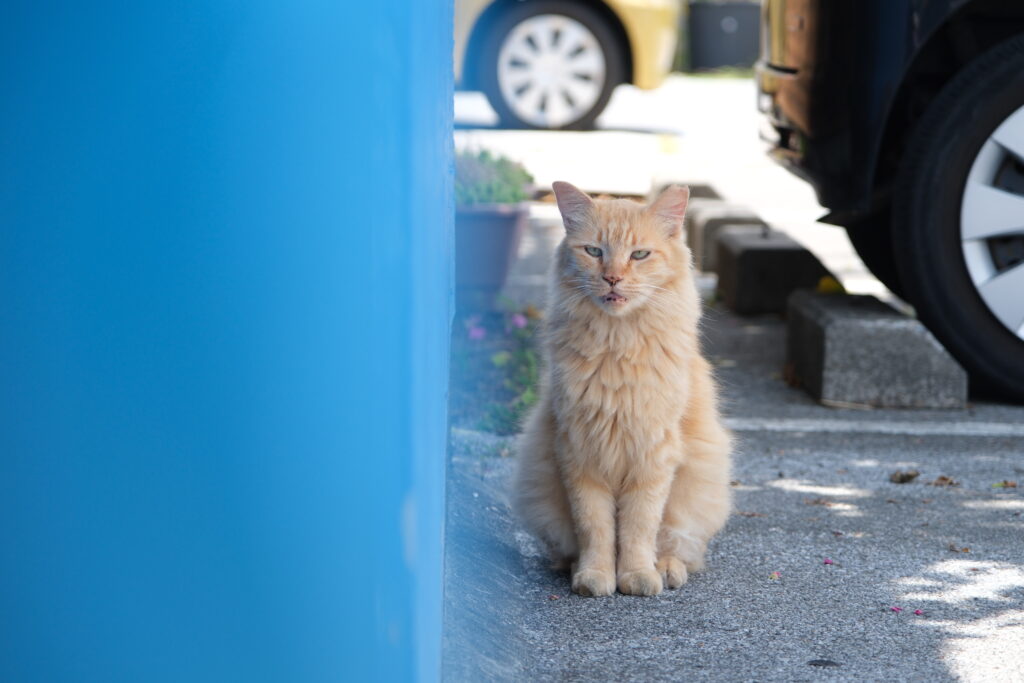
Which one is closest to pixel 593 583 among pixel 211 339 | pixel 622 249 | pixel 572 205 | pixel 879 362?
pixel 622 249

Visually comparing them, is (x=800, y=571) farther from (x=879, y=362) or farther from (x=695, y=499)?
(x=879, y=362)

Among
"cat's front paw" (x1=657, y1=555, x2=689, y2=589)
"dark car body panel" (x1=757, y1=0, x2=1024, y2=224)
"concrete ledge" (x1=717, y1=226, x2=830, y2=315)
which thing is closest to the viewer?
"cat's front paw" (x1=657, y1=555, x2=689, y2=589)

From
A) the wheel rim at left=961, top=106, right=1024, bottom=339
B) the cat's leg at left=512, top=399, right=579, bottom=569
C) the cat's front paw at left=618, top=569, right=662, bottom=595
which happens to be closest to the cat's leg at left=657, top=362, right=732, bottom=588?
the cat's front paw at left=618, top=569, right=662, bottom=595

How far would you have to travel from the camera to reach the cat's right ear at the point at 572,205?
314cm

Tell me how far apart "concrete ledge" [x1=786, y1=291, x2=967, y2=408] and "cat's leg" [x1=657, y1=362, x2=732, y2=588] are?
1585 millimetres

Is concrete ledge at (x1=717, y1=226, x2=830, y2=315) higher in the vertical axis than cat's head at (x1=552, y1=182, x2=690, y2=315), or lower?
lower

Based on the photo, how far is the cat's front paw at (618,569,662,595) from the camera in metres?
3.08

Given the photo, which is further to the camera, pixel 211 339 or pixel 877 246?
pixel 877 246

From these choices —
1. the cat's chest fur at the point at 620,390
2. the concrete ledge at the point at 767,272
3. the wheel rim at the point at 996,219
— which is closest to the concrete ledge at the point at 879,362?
the wheel rim at the point at 996,219

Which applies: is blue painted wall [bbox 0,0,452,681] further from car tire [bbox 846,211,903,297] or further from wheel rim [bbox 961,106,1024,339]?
car tire [bbox 846,211,903,297]

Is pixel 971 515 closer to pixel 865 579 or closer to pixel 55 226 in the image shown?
pixel 865 579

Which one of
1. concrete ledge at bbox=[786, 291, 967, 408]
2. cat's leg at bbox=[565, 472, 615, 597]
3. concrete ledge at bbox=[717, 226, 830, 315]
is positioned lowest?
cat's leg at bbox=[565, 472, 615, 597]

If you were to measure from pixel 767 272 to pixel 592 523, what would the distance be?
10.6ft

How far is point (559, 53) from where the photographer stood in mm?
10430
